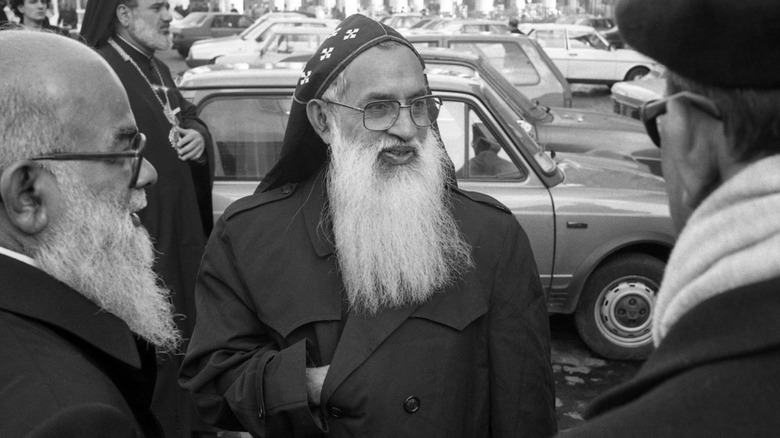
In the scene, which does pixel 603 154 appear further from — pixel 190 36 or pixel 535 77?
pixel 190 36

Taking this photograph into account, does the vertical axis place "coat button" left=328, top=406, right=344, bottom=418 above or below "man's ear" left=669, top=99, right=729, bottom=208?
below

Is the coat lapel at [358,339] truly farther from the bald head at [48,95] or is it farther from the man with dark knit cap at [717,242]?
the man with dark knit cap at [717,242]

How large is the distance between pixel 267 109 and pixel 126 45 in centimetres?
130

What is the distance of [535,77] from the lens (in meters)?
11.2

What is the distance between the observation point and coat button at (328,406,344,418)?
2.23 metres

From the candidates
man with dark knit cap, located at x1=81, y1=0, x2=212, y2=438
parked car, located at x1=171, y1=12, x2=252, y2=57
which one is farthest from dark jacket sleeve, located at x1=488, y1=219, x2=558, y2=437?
parked car, located at x1=171, y1=12, x2=252, y2=57

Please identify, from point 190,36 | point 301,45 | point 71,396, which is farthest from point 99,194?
point 190,36

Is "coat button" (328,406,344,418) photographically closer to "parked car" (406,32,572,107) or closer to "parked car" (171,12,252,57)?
"parked car" (406,32,572,107)

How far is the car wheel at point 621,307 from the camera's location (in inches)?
225

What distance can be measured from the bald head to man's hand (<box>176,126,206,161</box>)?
2.44 meters

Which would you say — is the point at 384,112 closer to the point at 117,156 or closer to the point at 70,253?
the point at 117,156

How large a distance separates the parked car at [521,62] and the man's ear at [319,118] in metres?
8.57

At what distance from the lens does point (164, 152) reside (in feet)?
13.3

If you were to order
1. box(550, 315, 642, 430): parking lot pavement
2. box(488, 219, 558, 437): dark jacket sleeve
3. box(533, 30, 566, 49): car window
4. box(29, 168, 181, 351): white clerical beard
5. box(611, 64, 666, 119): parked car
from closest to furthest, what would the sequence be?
box(29, 168, 181, 351): white clerical beard
box(488, 219, 558, 437): dark jacket sleeve
box(550, 315, 642, 430): parking lot pavement
box(611, 64, 666, 119): parked car
box(533, 30, 566, 49): car window
